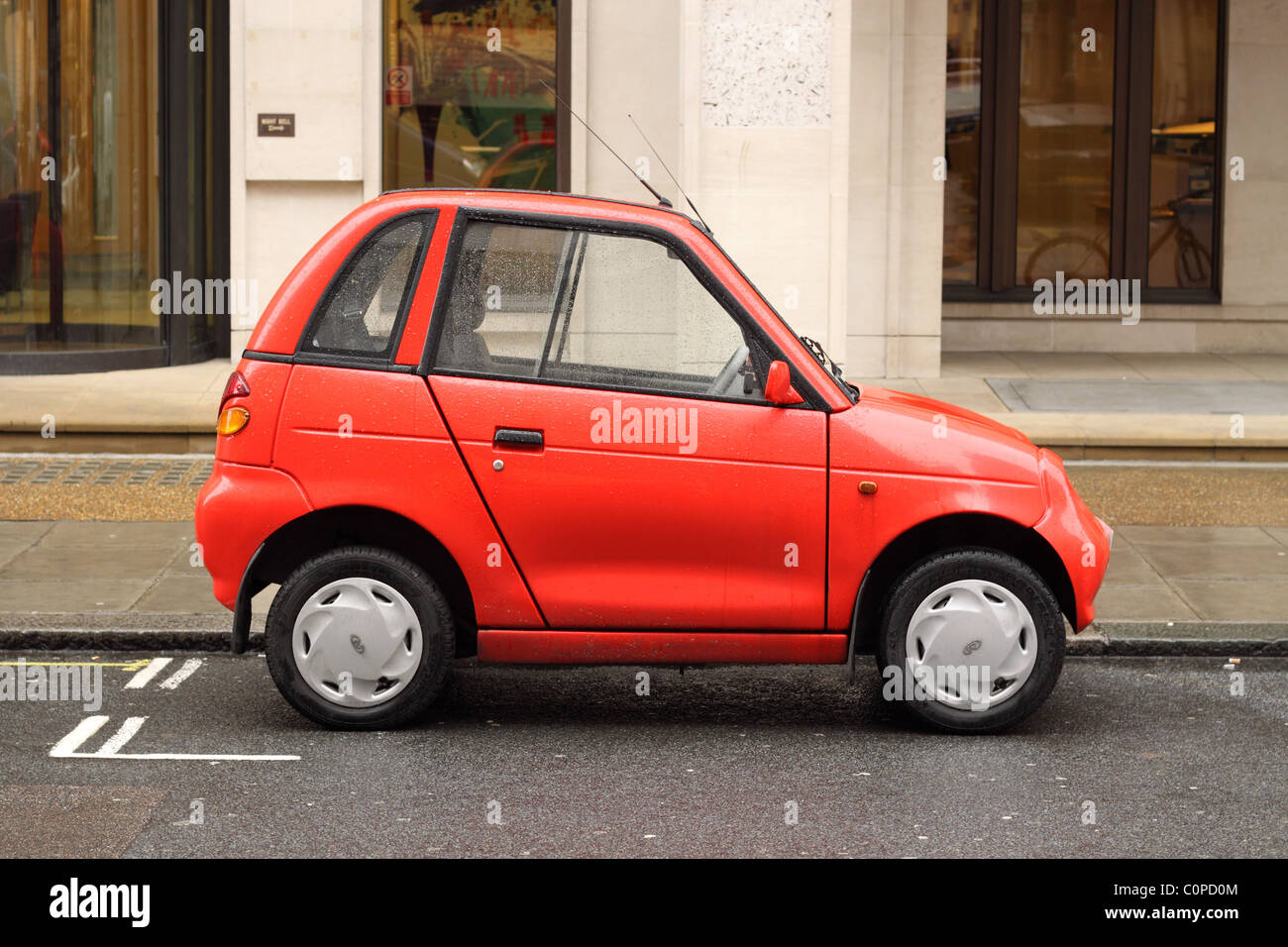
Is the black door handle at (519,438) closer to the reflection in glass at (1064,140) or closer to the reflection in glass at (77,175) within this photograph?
the reflection in glass at (77,175)

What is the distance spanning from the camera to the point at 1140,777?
6266 millimetres

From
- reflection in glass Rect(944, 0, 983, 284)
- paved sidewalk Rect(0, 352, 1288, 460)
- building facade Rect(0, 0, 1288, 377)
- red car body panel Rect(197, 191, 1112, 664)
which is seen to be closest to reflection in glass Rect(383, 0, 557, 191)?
building facade Rect(0, 0, 1288, 377)

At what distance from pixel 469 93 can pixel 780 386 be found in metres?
10.0

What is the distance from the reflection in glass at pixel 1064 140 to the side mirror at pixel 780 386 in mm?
12202

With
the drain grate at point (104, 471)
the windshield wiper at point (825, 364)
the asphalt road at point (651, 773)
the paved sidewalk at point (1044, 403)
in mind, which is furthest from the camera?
the paved sidewalk at point (1044, 403)

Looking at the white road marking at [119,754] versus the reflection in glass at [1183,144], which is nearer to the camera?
the white road marking at [119,754]

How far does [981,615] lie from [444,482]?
1.88 metres

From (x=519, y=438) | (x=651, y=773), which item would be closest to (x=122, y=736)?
(x=519, y=438)

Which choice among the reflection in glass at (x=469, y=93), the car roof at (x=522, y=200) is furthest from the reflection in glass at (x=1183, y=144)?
the car roof at (x=522, y=200)

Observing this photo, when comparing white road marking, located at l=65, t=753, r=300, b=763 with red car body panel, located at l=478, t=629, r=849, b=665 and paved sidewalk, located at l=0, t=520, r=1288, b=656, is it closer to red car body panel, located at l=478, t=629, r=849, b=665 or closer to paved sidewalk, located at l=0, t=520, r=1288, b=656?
Answer: red car body panel, located at l=478, t=629, r=849, b=665

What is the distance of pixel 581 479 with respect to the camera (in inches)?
254

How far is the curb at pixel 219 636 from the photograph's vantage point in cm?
789

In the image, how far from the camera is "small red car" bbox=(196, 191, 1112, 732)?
646 cm
